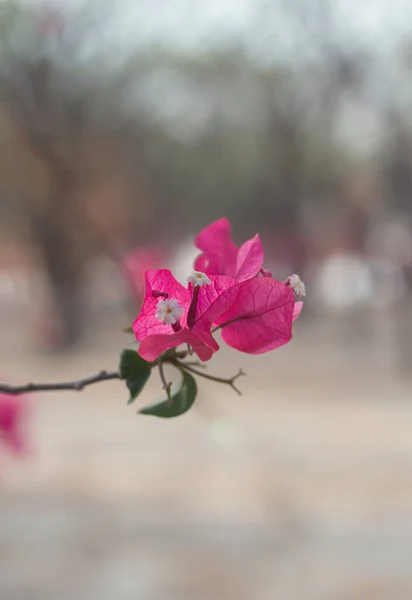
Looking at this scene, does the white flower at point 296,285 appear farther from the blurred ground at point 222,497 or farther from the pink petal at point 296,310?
the blurred ground at point 222,497

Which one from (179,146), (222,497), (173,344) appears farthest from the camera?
(179,146)

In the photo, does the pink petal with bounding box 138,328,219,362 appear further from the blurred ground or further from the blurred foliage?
the blurred foliage

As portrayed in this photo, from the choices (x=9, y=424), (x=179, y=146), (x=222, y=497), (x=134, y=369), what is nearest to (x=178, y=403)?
(x=134, y=369)

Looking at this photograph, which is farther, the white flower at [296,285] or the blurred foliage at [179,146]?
the blurred foliage at [179,146]

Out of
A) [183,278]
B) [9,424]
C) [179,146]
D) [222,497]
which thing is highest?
[179,146]

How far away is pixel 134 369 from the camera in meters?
0.31

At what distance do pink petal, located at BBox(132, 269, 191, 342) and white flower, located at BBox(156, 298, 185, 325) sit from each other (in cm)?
2

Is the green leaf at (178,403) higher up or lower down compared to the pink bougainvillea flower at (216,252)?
lower down

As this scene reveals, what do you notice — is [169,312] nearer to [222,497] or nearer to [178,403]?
[178,403]

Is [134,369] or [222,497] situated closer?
[134,369]

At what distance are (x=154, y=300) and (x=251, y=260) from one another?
Result: 4 cm

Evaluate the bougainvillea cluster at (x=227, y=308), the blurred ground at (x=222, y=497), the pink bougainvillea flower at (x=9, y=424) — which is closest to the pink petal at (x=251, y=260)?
the bougainvillea cluster at (x=227, y=308)

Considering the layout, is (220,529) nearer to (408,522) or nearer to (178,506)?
(178,506)

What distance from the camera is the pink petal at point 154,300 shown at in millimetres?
309
